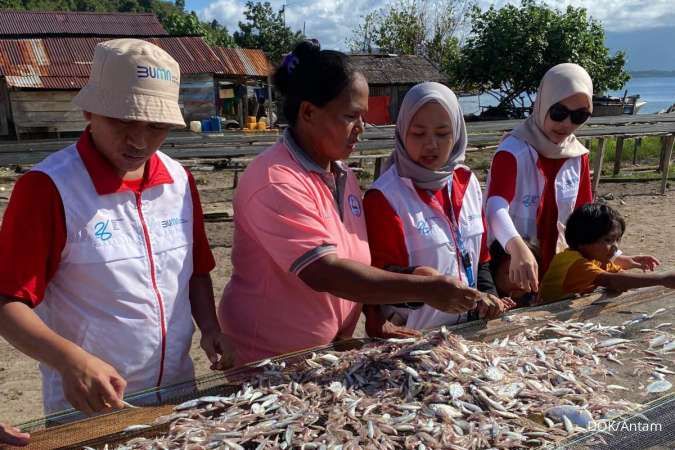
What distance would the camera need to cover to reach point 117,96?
180cm

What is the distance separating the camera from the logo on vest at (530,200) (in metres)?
3.17

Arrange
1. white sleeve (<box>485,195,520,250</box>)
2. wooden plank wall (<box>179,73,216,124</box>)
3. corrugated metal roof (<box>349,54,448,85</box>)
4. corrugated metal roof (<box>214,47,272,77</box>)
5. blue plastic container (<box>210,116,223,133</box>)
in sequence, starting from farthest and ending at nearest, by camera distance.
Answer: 1. corrugated metal roof (<box>349,54,448,85</box>)
2. corrugated metal roof (<box>214,47,272,77</box>)
3. wooden plank wall (<box>179,73,216,124</box>)
4. blue plastic container (<box>210,116,223,133</box>)
5. white sleeve (<box>485,195,520,250</box>)

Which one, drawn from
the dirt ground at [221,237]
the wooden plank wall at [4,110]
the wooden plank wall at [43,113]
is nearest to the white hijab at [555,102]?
the dirt ground at [221,237]

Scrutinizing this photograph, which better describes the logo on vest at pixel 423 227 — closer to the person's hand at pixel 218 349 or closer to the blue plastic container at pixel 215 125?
the person's hand at pixel 218 349

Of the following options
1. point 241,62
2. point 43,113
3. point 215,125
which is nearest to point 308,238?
point 215,125

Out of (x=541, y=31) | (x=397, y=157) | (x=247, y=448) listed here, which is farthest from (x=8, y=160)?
(x=541, y=31)

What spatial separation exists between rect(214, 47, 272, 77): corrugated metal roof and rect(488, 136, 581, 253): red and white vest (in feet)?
64.0

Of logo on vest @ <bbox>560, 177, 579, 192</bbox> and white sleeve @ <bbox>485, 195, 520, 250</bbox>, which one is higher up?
logo on vest @ <bbox>560, 177, 579, 192</bbox>

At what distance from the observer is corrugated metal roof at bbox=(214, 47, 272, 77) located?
878 inches

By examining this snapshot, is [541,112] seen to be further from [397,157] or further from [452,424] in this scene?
[452,424]

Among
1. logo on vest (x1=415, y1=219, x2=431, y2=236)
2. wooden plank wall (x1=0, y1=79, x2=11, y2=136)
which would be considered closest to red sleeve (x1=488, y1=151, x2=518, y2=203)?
logo on vest (x1=415, y1=219, x2=431, y2=236)

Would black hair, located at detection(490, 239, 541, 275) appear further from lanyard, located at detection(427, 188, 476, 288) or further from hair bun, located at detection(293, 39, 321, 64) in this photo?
hair bun, located at detection(293, 39, 321, 64)

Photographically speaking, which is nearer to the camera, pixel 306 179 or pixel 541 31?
pixel 306 179

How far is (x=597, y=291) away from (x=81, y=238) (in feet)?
7.86
